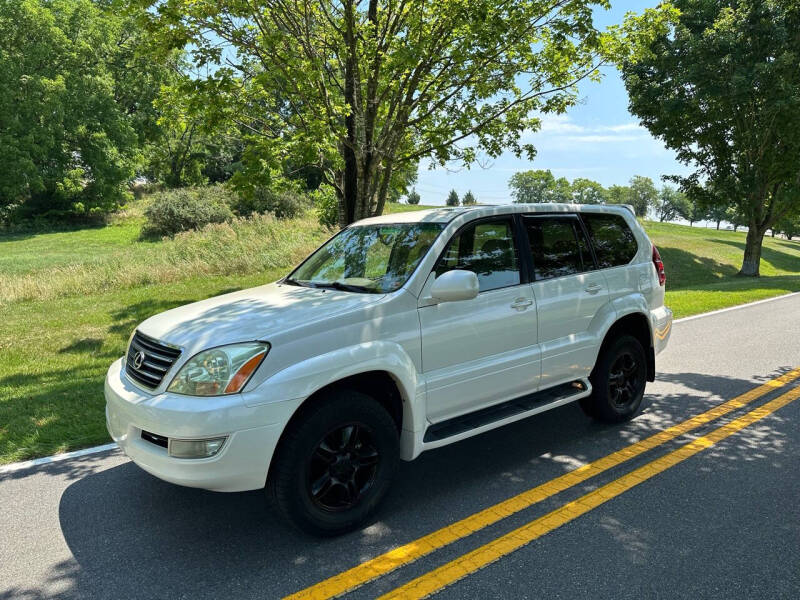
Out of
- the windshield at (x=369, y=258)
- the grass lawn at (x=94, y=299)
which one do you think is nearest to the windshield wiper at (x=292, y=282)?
the windshield at (x=369, y=258)

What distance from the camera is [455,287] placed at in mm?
3400

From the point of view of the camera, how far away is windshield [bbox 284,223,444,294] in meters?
3.77

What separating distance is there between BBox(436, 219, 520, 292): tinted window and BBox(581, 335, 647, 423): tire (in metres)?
1.31

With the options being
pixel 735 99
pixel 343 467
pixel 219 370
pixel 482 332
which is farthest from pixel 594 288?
pixel 735 99

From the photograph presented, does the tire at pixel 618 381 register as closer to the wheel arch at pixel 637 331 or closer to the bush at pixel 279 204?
the wheel arch at pixel 637 331

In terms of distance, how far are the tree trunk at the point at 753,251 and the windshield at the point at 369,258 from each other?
83.3ft

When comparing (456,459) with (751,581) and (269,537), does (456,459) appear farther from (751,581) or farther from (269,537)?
(751,581)

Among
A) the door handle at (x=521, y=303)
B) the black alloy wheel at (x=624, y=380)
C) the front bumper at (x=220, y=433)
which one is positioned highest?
the door handle at (x=521, y=303)

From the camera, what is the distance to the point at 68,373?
721 centimetres

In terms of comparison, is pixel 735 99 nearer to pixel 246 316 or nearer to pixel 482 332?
pixel 482 332

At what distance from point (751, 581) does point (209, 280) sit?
1354 centimetres

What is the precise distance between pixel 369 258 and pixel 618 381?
255cm

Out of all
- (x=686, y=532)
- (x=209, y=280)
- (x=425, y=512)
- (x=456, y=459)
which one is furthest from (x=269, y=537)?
(x=209, y=280)

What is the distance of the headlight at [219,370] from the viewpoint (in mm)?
2906
